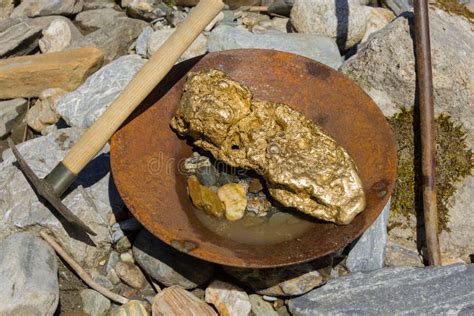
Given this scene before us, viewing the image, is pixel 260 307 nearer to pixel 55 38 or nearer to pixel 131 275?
pixel 131 275

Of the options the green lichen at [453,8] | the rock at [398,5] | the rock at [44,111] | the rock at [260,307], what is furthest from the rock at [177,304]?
the rock at [398,5]

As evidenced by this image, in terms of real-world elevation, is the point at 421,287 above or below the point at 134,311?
above

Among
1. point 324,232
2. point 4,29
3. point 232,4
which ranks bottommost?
point 4,29

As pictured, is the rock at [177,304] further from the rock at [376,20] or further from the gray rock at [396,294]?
the rock at [376,20]

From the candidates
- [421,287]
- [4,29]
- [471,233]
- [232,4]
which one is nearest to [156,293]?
[421,287]

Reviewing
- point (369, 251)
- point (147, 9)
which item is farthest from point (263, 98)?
point (147, 9)

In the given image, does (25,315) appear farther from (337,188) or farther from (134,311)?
(337,188)

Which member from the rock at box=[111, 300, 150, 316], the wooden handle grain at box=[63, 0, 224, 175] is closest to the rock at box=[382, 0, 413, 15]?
the wooden handle grain at box=[63, 0, 224, 175]

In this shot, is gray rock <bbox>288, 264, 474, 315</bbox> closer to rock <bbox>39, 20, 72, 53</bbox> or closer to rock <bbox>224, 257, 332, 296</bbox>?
rock <bbox>224, 257, 332, 296</bbox>
